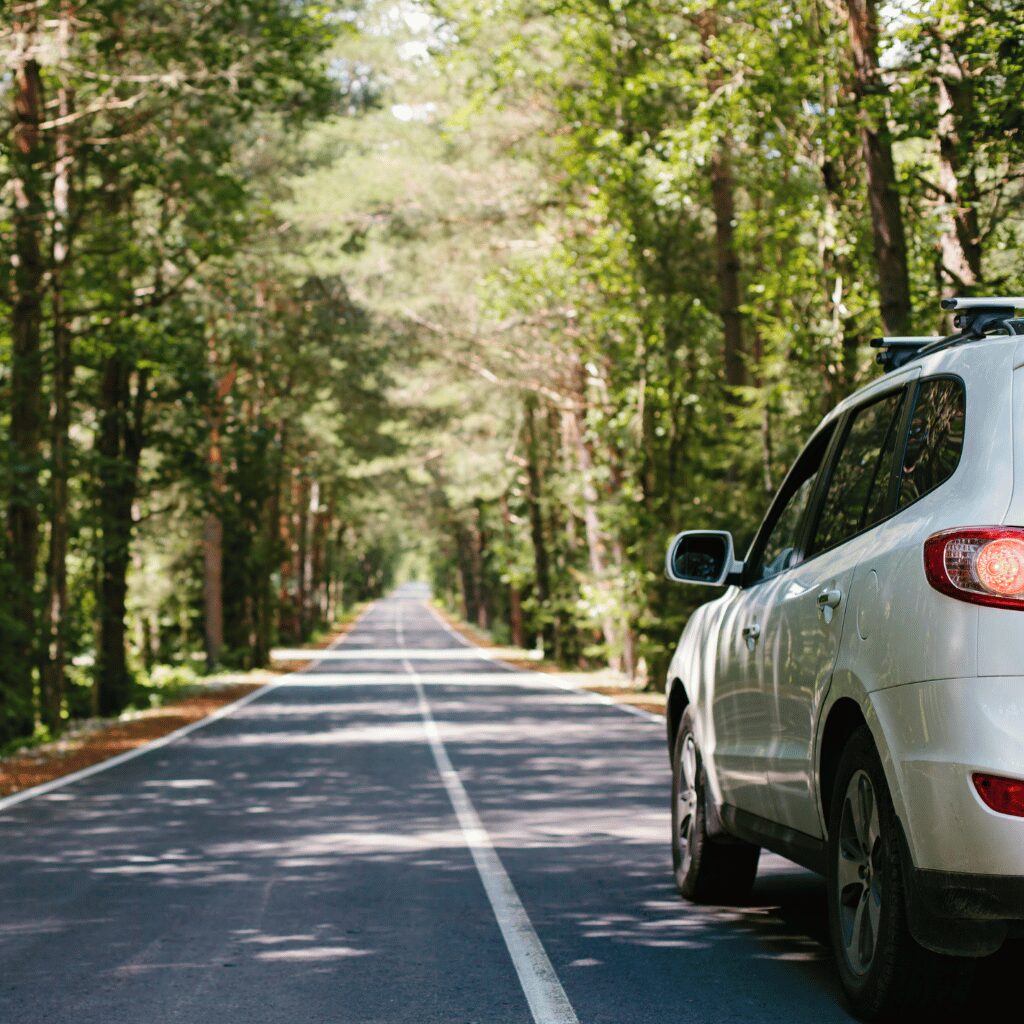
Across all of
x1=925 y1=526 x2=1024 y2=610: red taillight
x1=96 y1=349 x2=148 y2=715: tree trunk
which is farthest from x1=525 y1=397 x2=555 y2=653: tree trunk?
x1=925 y1=526 x2=1024 y2=610: red taillight

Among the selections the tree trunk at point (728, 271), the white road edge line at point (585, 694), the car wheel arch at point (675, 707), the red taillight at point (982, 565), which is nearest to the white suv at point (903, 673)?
the red taillight at point (982, 565)

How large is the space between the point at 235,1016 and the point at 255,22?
1639cm

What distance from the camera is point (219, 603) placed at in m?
41.8

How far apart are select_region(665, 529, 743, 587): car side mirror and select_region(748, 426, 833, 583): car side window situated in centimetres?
10

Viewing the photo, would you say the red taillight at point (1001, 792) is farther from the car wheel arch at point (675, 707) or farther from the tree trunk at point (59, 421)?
the tree trunk at point (59, 421)

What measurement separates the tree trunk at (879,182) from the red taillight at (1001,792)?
12.1 metres

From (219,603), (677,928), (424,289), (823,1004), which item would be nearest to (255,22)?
(677,928)

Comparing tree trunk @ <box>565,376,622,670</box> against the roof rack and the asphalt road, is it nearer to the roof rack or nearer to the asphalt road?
the asphalt road

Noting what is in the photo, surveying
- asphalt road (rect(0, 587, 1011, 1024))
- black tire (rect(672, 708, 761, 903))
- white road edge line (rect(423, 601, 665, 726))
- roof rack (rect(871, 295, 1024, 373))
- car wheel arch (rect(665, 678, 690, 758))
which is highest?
roof rack (rect(871, 295, 1024, 373))

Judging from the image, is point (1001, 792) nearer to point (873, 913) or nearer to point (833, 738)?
point (873, 913)

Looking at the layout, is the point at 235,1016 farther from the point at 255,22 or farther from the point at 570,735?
the point at 255,22

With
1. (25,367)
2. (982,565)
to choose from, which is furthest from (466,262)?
(982,565)

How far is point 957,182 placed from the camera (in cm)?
1587

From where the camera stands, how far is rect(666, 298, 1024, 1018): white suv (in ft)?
14.6
